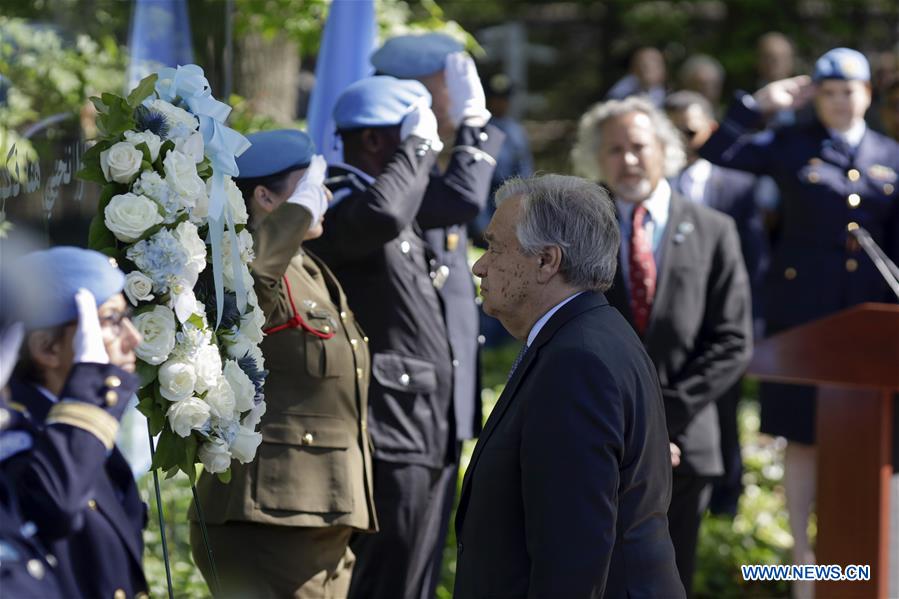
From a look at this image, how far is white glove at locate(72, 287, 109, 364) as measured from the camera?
2.49 metres

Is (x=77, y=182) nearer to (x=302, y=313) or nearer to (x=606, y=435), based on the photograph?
(x=302, y=313)

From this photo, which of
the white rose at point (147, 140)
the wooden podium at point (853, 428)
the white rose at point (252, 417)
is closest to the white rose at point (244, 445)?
the white rose at point (252, 417)

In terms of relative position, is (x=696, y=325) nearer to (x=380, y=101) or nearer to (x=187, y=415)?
(x=380, y=101)

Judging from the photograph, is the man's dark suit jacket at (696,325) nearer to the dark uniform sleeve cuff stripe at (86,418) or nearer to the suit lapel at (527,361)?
the suit lapel at (527,361)

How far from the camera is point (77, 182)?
366 centimetres

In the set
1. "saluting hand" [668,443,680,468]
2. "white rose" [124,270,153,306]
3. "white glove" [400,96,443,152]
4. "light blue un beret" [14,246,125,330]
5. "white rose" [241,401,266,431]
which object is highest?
"light blue un beret" [14,246,125,330]

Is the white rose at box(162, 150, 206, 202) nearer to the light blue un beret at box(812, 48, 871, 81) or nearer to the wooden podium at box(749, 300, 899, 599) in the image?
the wooden podium at box(749, 300, 899, 599)

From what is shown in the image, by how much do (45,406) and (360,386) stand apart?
4.79ft

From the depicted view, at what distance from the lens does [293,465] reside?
3.69 meters

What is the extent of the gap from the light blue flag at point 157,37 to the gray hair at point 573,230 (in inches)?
111

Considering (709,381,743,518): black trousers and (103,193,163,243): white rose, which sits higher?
(103,193,163,243): white rose

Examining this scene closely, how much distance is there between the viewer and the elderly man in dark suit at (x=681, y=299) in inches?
190

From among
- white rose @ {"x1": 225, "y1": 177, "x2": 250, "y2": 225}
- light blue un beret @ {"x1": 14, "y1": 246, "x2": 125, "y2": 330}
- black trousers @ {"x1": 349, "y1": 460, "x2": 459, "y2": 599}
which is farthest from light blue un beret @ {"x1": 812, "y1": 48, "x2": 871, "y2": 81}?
light blue un beret @ {"x1": 14, "y1": 246, "x2": 125, "y2": 330}

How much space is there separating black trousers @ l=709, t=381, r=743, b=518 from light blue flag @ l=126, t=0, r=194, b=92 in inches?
111
